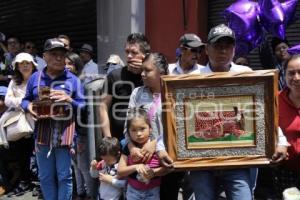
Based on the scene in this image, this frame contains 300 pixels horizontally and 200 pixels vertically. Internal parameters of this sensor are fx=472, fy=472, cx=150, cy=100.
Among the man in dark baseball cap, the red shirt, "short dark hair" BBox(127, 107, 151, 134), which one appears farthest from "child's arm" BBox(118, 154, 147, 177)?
the man in dark baseball cap

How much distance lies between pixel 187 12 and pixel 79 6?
2.95m

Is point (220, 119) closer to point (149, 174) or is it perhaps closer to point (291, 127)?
point (291, 127)

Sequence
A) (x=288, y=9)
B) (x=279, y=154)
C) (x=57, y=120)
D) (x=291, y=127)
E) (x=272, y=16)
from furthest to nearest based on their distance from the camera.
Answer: (x=288, y=9)
(x=272, y=16)
(x=57, y=120)
(x=291, y=127)
(x=279, y=154)

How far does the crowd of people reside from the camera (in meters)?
2.91

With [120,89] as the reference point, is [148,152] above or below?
below

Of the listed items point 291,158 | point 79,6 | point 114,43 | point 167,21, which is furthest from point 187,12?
point 291,158

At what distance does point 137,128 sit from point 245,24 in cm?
193

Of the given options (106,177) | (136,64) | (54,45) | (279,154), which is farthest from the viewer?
(54,45)

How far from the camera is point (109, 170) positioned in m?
3.94

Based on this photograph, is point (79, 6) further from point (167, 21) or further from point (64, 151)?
point (64, 151)

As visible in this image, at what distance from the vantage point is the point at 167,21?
22.5ft

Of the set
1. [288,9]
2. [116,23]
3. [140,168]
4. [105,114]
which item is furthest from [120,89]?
[116,23]

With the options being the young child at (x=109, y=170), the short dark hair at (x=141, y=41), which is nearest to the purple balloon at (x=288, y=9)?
the short dark hair at (x=141, y=41)

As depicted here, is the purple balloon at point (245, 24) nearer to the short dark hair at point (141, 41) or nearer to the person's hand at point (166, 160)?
the short dark hair at point (141, 41)
